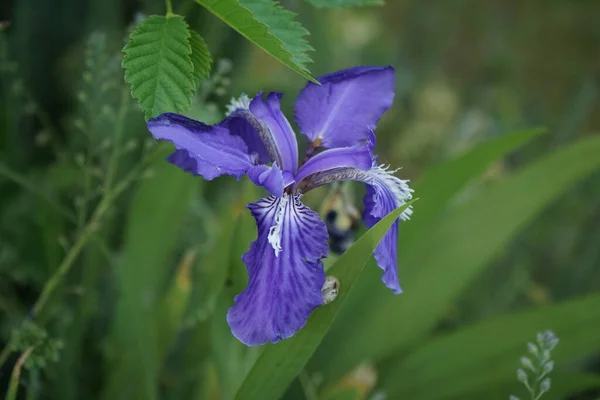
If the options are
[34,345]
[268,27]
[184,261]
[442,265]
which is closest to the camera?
[268,27]

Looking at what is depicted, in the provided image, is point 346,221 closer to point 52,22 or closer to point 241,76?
point 241,76

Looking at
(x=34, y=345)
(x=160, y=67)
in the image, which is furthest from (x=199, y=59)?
(x=34, y=345)

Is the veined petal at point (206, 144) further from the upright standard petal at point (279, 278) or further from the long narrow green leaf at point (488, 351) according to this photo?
the long narrow green leaf at point (488, 351)

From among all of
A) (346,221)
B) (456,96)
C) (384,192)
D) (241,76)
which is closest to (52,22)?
(241,76)

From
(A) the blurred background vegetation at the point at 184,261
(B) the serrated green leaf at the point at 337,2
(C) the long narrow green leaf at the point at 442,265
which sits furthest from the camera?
(C) the long narrow green leaf at the point at 442,265

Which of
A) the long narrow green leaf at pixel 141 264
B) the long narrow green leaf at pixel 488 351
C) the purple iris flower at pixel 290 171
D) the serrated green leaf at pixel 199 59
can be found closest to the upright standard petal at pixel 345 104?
the purple iris flower at pixel 290 171

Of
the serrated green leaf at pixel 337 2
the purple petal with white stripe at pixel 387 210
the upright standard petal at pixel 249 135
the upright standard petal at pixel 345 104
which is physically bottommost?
the purple petal with white stripe at pixel 387 210

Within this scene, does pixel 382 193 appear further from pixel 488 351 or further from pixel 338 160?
pixel 488 351
